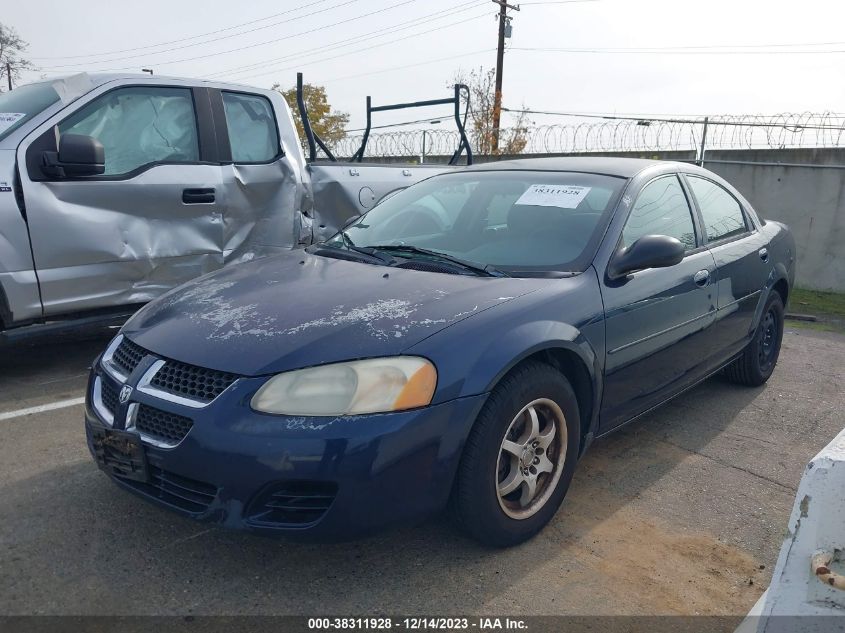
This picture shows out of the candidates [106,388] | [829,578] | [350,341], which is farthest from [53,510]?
[829,578]

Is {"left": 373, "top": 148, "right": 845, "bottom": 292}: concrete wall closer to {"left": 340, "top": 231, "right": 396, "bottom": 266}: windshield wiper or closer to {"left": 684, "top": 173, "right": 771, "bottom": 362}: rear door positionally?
{"left": 684, "top": 173, "right": 771, "bottom": 362}: rear door

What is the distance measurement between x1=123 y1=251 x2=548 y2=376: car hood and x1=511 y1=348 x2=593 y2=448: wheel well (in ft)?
0.96

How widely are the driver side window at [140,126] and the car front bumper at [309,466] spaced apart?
9.60ft

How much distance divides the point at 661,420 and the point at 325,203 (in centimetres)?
334

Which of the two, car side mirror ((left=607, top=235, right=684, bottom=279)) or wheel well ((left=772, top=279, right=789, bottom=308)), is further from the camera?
wheel well ((left=772, top=279, right=789, bottom=308))

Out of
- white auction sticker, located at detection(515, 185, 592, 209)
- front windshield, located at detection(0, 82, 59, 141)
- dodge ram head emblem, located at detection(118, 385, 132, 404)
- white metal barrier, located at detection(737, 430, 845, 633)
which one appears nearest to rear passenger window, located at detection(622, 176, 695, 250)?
white auction sticker, located at detection(515, 185, 592, 209)

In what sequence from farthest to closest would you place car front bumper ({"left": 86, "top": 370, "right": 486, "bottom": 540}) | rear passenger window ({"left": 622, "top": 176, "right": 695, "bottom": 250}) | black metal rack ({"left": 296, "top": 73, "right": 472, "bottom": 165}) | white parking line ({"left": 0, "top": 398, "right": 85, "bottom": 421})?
black metal rack ({"left": 296, "top": 73, "right": 472, "bottom": 165}), white parking line ({"left": 0, "top": 398, "right": 85, "bottom": 421}), rear passenger window ({"left": 622, "top": 176, "right": 695, "bottom": 250}), car front bumper ({"left": 86, "top": 370, "right": 486, "bottom": 540})

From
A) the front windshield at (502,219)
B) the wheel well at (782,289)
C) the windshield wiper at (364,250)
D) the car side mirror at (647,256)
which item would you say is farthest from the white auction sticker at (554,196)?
the wheel well at (782,289)

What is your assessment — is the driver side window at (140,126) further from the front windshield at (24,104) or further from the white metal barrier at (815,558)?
the white metal barrier at (815,558)

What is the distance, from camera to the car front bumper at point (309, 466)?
7.51 feet

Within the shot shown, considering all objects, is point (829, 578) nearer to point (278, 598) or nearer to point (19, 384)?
point (278, 598)

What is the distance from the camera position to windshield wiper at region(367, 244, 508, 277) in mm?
3139

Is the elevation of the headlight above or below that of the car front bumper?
above

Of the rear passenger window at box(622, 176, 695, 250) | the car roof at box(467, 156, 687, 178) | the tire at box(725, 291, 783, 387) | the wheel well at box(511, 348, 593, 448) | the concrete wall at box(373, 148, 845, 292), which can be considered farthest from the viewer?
the concrete wall at box(373, 148, 845, 292)
